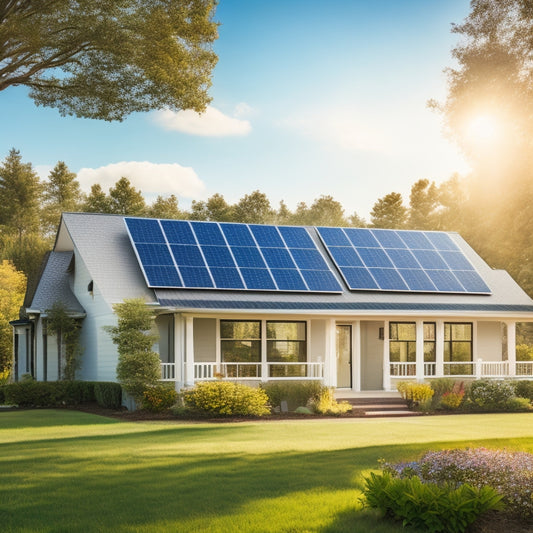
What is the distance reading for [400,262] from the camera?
28.1m

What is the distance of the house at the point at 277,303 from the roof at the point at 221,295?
0.06m

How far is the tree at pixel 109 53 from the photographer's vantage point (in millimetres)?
15711

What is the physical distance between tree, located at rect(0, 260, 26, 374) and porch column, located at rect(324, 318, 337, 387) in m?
18.9

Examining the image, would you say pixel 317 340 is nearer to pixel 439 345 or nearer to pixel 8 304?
pixel 439 345

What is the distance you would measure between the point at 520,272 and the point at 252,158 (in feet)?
57.3

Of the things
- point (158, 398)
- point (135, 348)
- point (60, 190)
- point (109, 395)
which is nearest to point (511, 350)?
point (158, 398)

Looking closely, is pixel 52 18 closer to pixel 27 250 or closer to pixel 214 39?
pixel 214 39

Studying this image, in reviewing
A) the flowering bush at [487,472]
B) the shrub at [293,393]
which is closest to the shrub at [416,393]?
the shrub at [293,393]

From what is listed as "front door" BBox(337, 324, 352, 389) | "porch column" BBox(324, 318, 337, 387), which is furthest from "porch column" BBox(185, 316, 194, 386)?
"front door" BBox(337, 324, 352, 389)

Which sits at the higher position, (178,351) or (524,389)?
(178,351)

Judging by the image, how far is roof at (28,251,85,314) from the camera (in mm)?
26062

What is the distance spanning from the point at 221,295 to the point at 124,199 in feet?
96.0

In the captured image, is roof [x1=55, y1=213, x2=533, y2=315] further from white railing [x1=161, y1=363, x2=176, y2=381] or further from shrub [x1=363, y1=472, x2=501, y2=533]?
shrub [x1=363, y1=472, x2=501, y2=533]

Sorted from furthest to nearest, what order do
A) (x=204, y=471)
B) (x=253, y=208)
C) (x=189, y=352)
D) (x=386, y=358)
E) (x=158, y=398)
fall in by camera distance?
(x=253, y=208), (x=386, y=358), (x=189, y=352), (x=158, y=398), (x=204, y=471)
